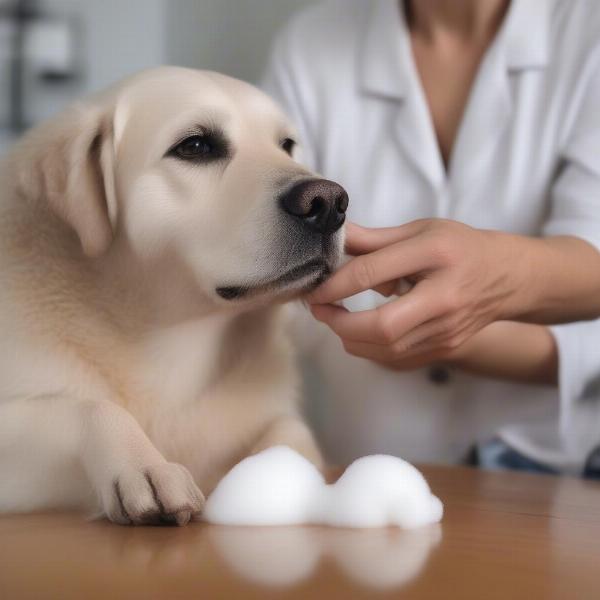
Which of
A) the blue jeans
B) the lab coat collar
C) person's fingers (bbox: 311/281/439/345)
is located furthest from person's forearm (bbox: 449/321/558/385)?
the lab coat collar

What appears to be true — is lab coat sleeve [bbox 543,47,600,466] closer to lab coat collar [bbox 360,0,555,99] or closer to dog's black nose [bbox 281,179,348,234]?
lab coat collar [bbox 360,0,555,99]

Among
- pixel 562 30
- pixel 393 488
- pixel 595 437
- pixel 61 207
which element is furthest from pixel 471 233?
pixel 562 30

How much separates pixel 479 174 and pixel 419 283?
631 millimetres

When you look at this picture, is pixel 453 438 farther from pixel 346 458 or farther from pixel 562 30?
pixel 562 30

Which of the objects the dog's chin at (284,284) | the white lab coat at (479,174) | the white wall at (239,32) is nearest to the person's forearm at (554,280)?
the white lab coat at (479,174)

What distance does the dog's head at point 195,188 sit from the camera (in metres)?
0.92

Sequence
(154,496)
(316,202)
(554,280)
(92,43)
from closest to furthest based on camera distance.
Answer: (154,496) → (316,202) → (554,280) → (92,43)

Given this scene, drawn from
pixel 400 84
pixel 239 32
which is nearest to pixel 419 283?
pixel 400 84

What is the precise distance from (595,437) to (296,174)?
814 mm

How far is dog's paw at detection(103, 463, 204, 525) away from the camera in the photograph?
77 centimetres

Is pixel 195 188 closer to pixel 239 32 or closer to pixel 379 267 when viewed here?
pixel 379 267

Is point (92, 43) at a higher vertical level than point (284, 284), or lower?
lower

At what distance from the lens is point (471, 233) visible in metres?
1.01

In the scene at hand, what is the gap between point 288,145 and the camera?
1202 millimetres
